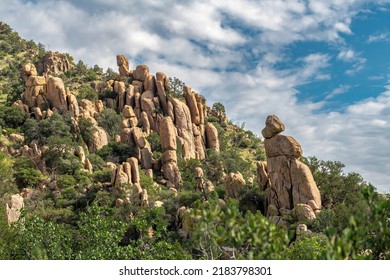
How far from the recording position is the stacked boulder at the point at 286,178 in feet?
113

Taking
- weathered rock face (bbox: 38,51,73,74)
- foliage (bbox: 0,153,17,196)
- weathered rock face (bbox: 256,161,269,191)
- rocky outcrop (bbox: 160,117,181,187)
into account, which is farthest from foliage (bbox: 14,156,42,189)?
weathered rock face (bbox: 38,51,73,74)

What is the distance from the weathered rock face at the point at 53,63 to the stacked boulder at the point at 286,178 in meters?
58.8

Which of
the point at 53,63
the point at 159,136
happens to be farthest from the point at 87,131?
the point at 53,63

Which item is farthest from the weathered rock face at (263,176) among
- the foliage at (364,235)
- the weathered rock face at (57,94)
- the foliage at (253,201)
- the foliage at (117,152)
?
the weathered rock face at (57,94)

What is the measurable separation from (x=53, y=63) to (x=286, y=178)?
64.3 meters

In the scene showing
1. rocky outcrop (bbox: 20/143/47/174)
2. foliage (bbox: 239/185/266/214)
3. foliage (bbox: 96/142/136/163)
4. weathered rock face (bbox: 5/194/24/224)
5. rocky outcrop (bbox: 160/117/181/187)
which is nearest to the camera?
weathered rock face (bbox: 5/194/24/224)

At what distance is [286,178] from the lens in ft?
117

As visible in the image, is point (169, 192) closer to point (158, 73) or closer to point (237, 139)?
point (158, 73)

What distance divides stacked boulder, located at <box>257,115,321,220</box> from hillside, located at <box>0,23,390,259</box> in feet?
0.32

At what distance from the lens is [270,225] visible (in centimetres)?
677

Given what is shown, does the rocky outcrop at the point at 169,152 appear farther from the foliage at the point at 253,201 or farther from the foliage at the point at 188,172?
the foliage at the point at 253,201

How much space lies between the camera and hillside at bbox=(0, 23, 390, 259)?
60.6ft

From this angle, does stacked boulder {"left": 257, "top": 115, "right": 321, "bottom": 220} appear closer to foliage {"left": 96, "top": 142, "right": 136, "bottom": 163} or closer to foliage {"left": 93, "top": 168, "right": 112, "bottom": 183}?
foliage {"left": 93, "top": 168, "right": 112, "bottom": 183}
